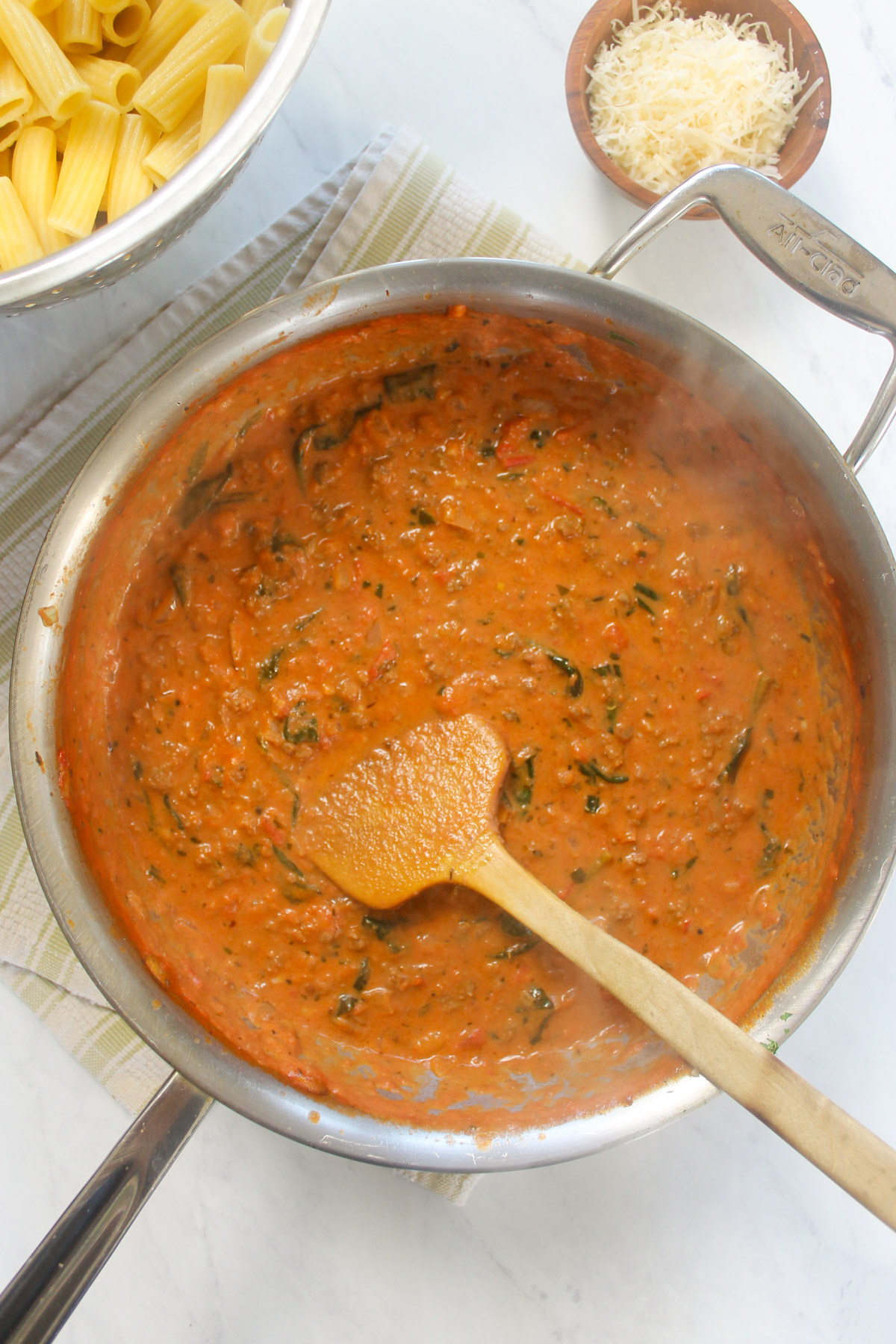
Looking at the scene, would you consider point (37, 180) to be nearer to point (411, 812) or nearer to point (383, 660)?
point (383, 660)

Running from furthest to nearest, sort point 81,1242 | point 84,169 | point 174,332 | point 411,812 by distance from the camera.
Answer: point 174,332, point 411,812, point 84,169, point 81,1242

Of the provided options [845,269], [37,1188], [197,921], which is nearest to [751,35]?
[845,269]

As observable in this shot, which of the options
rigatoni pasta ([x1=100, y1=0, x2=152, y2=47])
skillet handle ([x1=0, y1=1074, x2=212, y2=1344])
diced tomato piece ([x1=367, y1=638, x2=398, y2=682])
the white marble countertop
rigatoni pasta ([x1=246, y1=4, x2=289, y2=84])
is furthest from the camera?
the white marble countertop

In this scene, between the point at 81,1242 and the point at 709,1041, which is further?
the point at 709,1041

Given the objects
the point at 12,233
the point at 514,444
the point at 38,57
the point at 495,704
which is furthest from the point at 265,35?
the point at 495,704

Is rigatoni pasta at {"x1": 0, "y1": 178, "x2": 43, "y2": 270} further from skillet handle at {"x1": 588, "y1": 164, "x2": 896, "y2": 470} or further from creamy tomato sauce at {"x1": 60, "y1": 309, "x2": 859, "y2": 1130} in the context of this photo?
skillet handle at {"x1": 588, "y1": 164, "x2": 896, "y2": 470}

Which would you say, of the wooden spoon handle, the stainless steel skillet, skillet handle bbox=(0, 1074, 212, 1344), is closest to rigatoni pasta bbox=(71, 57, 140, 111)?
the stainless steel skillet

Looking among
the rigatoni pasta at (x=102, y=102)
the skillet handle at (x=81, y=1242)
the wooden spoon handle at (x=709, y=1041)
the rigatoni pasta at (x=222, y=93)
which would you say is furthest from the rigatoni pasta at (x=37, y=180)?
the skillet handle at (x=81, y=1242)

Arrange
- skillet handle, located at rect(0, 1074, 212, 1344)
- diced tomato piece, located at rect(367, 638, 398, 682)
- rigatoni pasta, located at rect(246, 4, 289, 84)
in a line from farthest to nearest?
diced tomato piece, located at rect(367, 638, 398, 682), rigatoni pasta, located at rect(246, 4, 289, 84), skillet handle, located at rect(0, 1074, 212, 1344)
